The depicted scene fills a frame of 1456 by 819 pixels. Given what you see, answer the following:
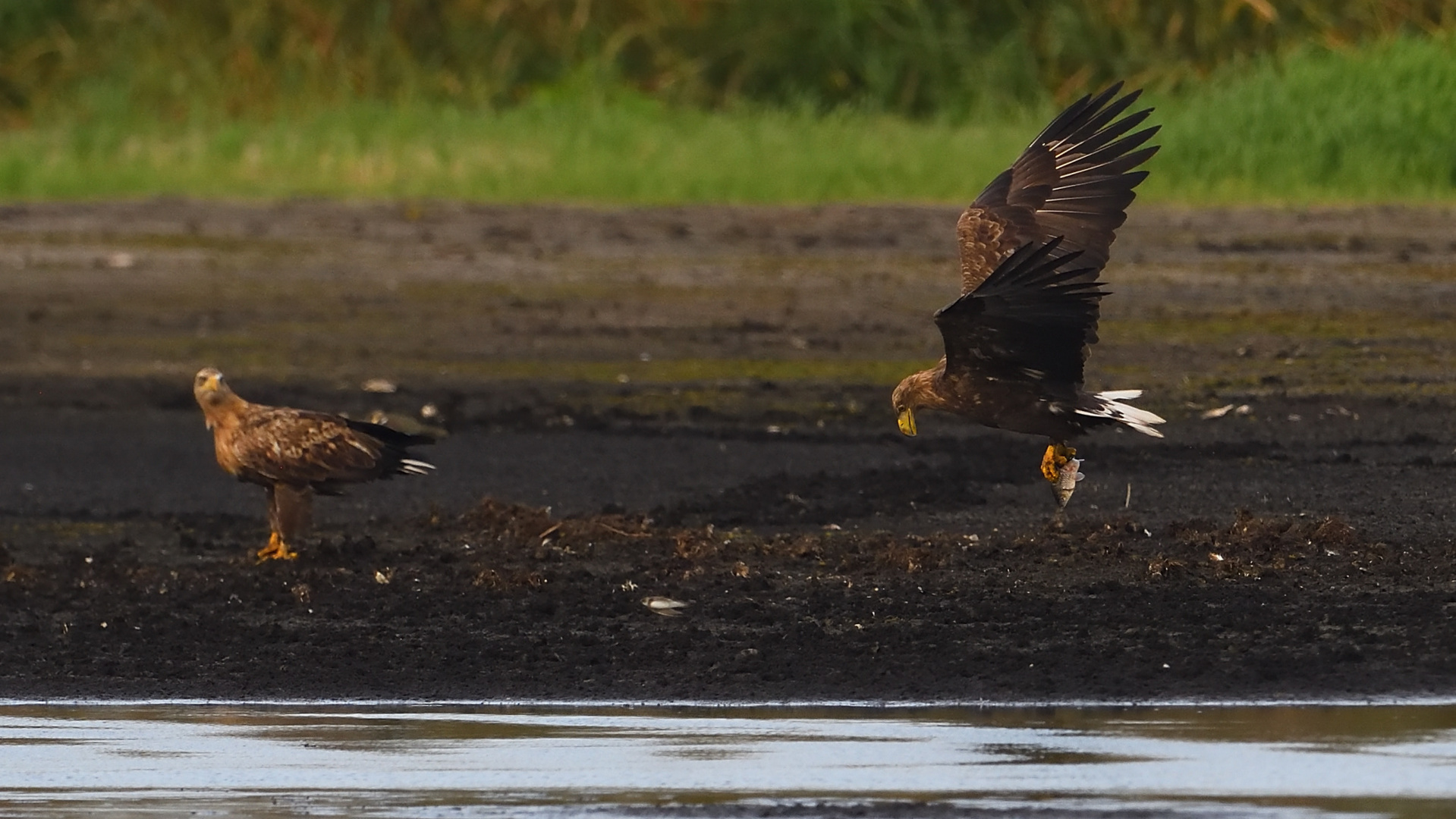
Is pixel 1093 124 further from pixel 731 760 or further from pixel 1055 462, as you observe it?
pixel 731 760

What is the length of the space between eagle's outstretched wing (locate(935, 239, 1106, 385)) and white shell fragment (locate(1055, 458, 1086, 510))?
1.71 ft

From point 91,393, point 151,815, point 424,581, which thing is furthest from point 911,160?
point 151,815


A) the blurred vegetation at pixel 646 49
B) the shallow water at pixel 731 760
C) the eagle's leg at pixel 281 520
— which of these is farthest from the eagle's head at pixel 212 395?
the blurred vegetation at pixel 646 49

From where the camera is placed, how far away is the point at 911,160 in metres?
20.5

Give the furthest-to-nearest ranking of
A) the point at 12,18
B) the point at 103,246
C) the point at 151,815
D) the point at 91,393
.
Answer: the point at 12,18, the point at 103,246, the point at 91,393, the point at 151,815

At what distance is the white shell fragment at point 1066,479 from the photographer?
10.3 m

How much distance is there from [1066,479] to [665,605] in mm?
1777

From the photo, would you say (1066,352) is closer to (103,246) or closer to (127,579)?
(127,579)

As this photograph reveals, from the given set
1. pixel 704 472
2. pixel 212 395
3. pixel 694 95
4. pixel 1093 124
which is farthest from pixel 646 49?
pixel 1093 124

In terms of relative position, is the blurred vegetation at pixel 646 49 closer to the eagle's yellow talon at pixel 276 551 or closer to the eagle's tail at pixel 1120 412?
the eagle's tail at pixel 1120 412

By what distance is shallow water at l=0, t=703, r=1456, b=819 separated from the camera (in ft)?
22.0

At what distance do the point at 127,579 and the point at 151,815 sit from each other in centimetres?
334

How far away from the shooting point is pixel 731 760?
23.7ft

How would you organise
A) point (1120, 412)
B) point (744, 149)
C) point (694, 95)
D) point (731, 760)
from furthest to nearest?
1. point (694, 95)
2. point (744, 149)
3. point (1120, 412)
4. point (731, 760)
